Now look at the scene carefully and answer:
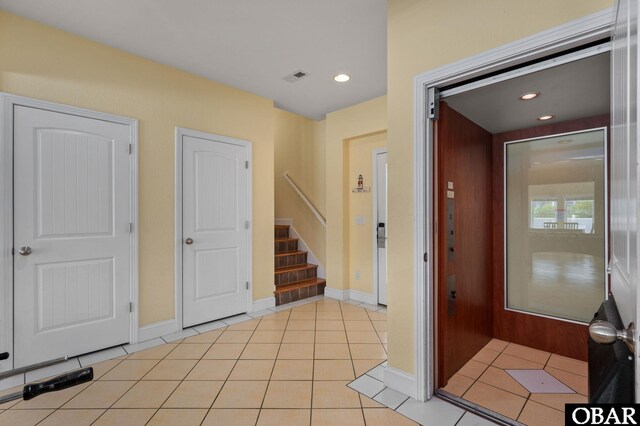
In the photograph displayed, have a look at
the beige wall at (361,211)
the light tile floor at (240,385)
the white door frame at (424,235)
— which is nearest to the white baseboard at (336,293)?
the beige wall at (361,211)

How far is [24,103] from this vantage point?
2.31 meters

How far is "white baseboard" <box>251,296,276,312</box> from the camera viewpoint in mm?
3748

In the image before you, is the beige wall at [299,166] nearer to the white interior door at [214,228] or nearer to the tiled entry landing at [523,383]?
the white interior door at [214,228]

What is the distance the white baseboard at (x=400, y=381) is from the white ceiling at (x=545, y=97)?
1.91 metres

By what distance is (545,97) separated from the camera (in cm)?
213

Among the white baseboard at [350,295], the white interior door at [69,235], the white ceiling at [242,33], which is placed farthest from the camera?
the white baseboard at [350,295]

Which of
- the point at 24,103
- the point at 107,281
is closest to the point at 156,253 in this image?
the point at 107,281

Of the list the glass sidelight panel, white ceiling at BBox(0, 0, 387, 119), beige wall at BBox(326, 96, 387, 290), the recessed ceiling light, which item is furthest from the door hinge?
beige wall at BBox(326, 96, 387, 290)

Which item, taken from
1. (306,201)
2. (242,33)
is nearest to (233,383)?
(242,33)

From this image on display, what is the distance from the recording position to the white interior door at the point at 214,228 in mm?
3213

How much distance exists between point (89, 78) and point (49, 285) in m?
1.73

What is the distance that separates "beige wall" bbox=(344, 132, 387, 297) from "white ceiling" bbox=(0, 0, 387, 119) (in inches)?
37.9

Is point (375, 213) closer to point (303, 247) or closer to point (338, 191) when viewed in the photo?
point (338, 191)

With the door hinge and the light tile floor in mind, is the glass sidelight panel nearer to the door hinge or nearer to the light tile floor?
the light tile floor
